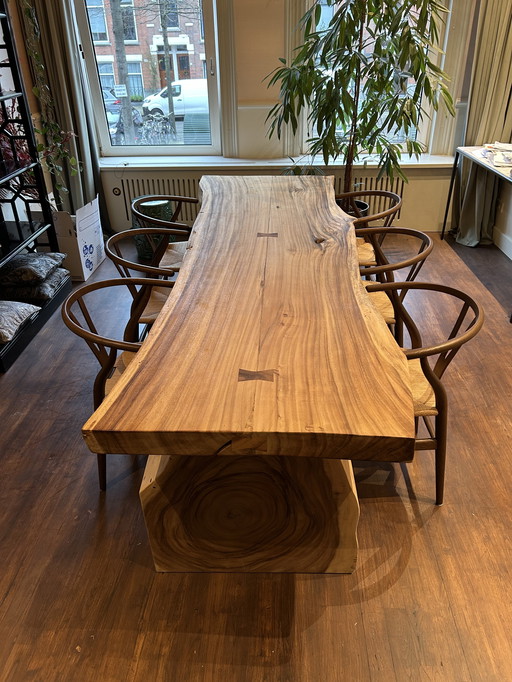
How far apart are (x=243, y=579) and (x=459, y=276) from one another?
2800mm

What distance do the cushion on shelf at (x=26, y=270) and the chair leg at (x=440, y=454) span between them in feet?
8.11

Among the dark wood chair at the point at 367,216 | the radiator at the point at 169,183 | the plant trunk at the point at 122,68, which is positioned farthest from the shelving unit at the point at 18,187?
the dark wood chair at the point at 367,216

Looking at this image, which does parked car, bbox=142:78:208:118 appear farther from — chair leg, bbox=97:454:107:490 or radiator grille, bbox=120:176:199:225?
chair leg, bbox=97:454:107:490

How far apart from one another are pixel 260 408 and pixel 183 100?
3.99 m

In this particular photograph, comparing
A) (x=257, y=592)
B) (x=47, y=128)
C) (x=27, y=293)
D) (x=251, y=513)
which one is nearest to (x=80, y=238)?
(x=27, y=293)

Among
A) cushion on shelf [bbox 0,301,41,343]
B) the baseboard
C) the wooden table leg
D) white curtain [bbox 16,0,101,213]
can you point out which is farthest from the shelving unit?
the baseboard

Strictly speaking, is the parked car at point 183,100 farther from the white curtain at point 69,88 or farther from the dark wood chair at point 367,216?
the dark wood chair at point 367,216

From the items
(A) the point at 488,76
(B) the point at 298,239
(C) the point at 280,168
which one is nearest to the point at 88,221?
(C) the point at 280,168

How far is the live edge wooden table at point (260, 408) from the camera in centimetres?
117

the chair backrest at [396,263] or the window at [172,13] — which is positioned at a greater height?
the window at [172,13]

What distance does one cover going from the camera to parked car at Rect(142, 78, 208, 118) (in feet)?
14.5

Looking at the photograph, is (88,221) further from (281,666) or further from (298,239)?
(281,666)

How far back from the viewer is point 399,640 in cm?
151

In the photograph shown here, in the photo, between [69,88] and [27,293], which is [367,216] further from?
[69,88]
